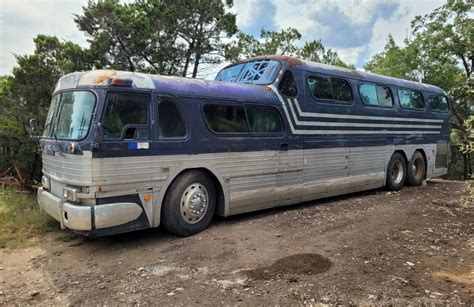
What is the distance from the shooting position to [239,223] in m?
6.73

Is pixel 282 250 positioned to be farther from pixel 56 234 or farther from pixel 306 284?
pixel 56 234

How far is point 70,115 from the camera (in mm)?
5469

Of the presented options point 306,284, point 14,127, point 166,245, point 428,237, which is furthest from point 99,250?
point 14,127

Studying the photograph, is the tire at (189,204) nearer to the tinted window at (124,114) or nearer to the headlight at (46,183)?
the tinted window at (124,114)

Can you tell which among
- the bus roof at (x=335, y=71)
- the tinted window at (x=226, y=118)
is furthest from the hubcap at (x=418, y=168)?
the tinted window at (x=226, y=118)

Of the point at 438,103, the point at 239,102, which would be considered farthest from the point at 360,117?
the point at 438,103

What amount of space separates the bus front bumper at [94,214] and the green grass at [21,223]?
0.90 metres

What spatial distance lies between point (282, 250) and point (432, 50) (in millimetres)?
20103

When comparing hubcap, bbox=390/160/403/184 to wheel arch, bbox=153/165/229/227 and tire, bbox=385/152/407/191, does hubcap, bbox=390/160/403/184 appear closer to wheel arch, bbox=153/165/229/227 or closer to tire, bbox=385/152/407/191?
tire, bbox=385/152/407/191

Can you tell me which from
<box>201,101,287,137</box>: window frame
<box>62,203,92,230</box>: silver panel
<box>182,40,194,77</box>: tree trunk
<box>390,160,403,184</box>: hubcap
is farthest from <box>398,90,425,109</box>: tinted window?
<box>182,40,194,77</box>: tree trunk

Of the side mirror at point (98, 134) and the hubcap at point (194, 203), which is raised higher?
the side mirror at point (98, 134)

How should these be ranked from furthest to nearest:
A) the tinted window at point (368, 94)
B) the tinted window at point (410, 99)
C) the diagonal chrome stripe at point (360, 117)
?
the tinted window at point (410, 99) → the tinted window at point (368, 94) → the diagonal chrome stripe at point (360, 117)

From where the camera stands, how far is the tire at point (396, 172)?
10.1m

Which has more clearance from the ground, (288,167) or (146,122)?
(146,122)
